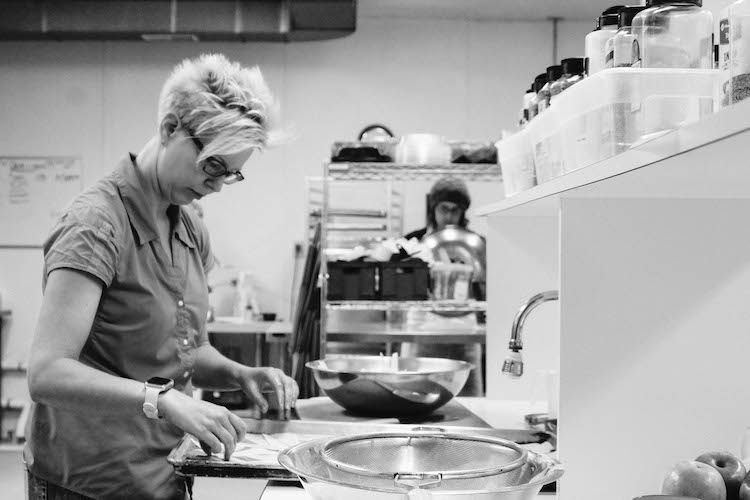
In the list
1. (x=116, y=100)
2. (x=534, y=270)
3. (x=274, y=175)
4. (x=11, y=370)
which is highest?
(x=116, y=100)

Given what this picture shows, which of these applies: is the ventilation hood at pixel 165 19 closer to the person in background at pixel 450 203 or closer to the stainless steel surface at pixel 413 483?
the person in background at pixel 450 203

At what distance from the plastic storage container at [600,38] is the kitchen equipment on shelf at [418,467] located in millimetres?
697

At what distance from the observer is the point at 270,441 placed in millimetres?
1861

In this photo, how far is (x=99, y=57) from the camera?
19.7 feet

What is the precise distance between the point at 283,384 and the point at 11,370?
4.58 meters

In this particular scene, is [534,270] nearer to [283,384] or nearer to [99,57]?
[283,384]

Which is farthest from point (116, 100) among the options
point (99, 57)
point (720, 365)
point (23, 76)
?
point (720, 365)

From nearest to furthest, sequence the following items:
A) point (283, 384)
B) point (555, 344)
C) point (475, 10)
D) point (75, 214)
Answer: point (75, 214) < point (283, 384) < point (555, 344) < point (475, 10)

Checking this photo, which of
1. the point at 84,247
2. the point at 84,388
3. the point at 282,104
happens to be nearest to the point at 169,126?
the point at 84,247

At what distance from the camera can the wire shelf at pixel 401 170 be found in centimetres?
414

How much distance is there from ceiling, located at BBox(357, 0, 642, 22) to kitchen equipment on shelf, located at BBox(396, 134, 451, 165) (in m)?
1.86

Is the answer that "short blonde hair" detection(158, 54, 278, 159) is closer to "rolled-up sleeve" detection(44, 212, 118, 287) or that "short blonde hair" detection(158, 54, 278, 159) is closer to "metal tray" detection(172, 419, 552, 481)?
"rolled-up sleeve" detection(44, 212, 118, 287)

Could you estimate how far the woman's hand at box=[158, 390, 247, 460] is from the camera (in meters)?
1.57

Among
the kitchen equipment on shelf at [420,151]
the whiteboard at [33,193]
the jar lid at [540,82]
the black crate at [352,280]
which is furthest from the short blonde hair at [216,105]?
the whiteboard at [33,193]
